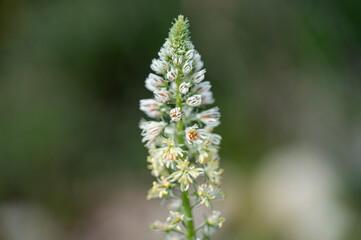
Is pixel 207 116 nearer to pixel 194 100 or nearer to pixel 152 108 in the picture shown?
pixel 194 100

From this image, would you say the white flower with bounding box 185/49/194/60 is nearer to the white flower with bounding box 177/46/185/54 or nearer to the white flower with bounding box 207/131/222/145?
the white flower with bounding box 177/46/185/54

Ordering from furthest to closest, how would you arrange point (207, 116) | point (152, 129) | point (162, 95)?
point (207, 116)
point (152, 129)
point (162, 95)

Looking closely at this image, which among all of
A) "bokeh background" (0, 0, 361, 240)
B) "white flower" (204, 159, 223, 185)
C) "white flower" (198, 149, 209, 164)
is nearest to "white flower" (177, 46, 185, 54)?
"white flower" (198, 149, 209, 164)

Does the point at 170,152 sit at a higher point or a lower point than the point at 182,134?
lower
